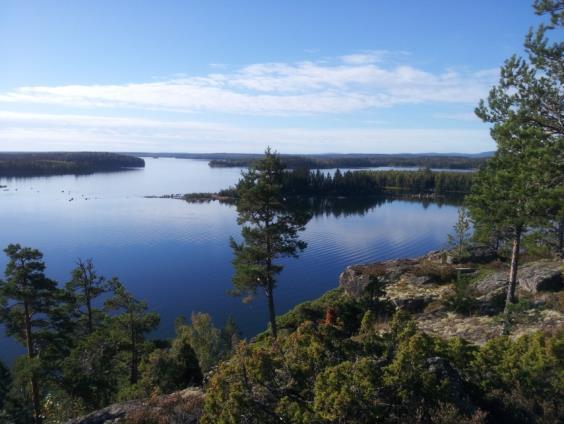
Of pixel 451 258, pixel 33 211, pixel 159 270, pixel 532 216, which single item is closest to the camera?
pixel 532 216

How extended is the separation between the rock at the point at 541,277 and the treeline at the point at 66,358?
49.3 feet

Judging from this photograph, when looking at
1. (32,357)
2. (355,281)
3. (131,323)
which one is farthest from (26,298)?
(355,281)

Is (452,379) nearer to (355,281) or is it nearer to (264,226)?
(264,226)

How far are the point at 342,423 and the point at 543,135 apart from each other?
23.5 ft

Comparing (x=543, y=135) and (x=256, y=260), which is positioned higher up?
(x=543, y=135)

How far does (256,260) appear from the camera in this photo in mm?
19234

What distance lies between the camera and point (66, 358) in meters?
16.6

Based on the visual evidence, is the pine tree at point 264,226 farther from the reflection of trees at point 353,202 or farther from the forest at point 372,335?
the reflection of trees at point 353,202

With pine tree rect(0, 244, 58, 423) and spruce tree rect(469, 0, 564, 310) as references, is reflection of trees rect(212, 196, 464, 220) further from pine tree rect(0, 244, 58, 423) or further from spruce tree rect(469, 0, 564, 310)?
spruce tree rect(469, 0, 564, 310)

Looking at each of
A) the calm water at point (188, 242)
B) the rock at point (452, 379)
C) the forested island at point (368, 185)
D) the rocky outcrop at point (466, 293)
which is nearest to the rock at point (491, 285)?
the rocky outcrop at point (466, 293)

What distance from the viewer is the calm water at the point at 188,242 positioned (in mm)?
39969

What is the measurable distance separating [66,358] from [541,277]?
20614 millimetres

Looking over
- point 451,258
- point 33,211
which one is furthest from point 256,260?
point 33,211

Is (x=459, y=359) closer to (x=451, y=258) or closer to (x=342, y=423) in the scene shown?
(x=342, y=423)
